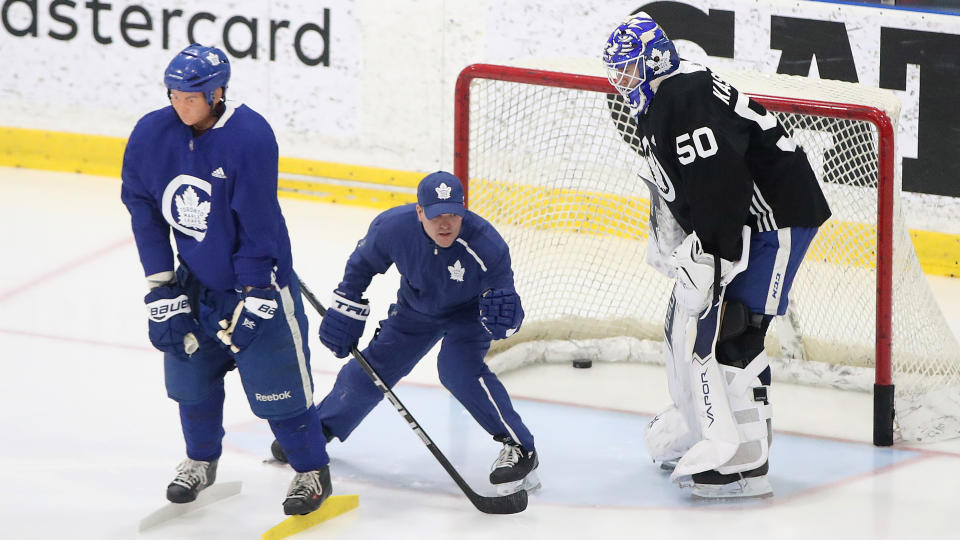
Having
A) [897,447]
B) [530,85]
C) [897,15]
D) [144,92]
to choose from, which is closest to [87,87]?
[144,92]

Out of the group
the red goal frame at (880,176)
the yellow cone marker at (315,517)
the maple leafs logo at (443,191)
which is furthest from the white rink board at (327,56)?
the yellow cone marker at (315,517)

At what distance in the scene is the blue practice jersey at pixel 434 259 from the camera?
4.17m

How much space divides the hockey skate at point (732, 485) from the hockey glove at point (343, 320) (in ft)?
3.38

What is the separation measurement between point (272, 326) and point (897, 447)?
2.05 m

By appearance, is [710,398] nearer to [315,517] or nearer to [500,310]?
[500,310]

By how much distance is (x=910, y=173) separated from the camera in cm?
638

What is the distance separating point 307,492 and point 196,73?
3.77ft

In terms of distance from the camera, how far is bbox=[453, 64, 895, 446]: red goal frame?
183 inches

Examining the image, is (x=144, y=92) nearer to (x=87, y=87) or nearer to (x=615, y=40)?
(x=87, y=87)

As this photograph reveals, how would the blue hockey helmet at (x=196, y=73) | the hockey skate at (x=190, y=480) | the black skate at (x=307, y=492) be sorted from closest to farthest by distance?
the blue hockey helmet at (x=196, y=73) → the black skate at (x=307, y=492) → the hockey skate at (x=190, y=480)

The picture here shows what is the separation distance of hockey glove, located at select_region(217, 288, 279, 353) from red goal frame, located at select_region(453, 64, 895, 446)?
1.37 m

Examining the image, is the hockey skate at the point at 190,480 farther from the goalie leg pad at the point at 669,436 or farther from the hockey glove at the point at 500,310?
the goalie leg pad at the point at 669,436

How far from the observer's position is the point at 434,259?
4227 mm

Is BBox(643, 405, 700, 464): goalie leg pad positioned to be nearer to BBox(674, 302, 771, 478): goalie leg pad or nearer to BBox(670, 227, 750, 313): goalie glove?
BBox(674, 302, 771, 478): goalie leg pad
